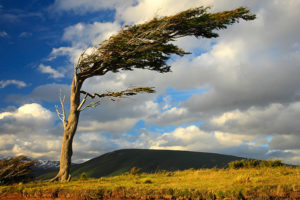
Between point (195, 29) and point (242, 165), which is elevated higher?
point (195, 29)

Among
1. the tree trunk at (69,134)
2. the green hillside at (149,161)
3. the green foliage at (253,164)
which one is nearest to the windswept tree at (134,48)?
the tree trunk at (69,134)

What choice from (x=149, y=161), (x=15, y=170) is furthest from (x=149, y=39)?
(x=149, y=161)

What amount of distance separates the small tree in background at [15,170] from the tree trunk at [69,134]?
61.1 inches

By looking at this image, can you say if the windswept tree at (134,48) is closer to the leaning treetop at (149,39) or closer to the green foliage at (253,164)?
the leaning treetop at (149,39)

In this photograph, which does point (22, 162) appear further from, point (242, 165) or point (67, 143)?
point (242, 165)

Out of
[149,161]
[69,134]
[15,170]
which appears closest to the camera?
[15,170]

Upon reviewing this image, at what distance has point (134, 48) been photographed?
15.0 m

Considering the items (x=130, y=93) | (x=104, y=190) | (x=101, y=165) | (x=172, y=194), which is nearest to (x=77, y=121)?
(x=130, y=93)

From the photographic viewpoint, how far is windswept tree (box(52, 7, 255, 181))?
14.6 meters

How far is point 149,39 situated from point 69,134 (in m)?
7.32

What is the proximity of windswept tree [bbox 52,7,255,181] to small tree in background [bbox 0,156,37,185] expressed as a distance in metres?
1.84

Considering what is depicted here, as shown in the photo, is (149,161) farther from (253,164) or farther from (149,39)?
(149,39)

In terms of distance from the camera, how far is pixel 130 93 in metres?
15.5

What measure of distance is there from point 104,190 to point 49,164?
131 metres
